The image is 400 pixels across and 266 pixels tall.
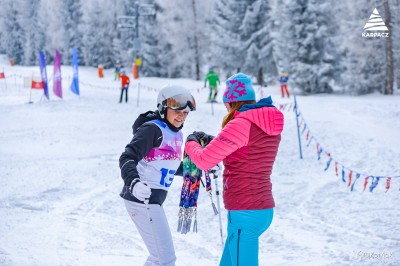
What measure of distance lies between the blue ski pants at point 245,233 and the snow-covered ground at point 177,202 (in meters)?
1.98

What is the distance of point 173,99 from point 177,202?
4.59 meters

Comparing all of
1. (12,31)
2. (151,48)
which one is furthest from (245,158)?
(12,31)

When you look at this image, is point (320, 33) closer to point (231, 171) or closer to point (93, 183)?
point (93, 183)

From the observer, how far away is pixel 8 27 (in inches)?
2441

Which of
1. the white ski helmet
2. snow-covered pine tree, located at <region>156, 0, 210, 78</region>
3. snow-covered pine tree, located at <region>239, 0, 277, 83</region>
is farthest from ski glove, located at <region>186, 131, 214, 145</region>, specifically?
snow-covered pine tree, located at <region>156, 0, 210, 78</region>

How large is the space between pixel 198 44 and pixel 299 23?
14551mm

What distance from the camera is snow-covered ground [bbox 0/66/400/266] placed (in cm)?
532

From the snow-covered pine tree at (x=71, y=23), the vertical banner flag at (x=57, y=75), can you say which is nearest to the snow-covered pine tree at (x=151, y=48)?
the snow-covered pine tree at (x=71, y=23)

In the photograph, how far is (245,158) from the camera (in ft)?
10.2

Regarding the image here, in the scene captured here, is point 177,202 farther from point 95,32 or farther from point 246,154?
point 95,32

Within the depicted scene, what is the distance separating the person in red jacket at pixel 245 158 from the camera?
3006 millimetres

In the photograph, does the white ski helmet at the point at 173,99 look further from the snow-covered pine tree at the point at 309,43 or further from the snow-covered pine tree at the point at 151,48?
the snow-covered pine tree at the point at 151,48

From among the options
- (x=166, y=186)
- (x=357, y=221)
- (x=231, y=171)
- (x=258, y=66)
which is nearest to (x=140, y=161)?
(x=166, y=186)

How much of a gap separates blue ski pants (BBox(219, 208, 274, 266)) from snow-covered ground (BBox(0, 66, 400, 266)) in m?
1.98
